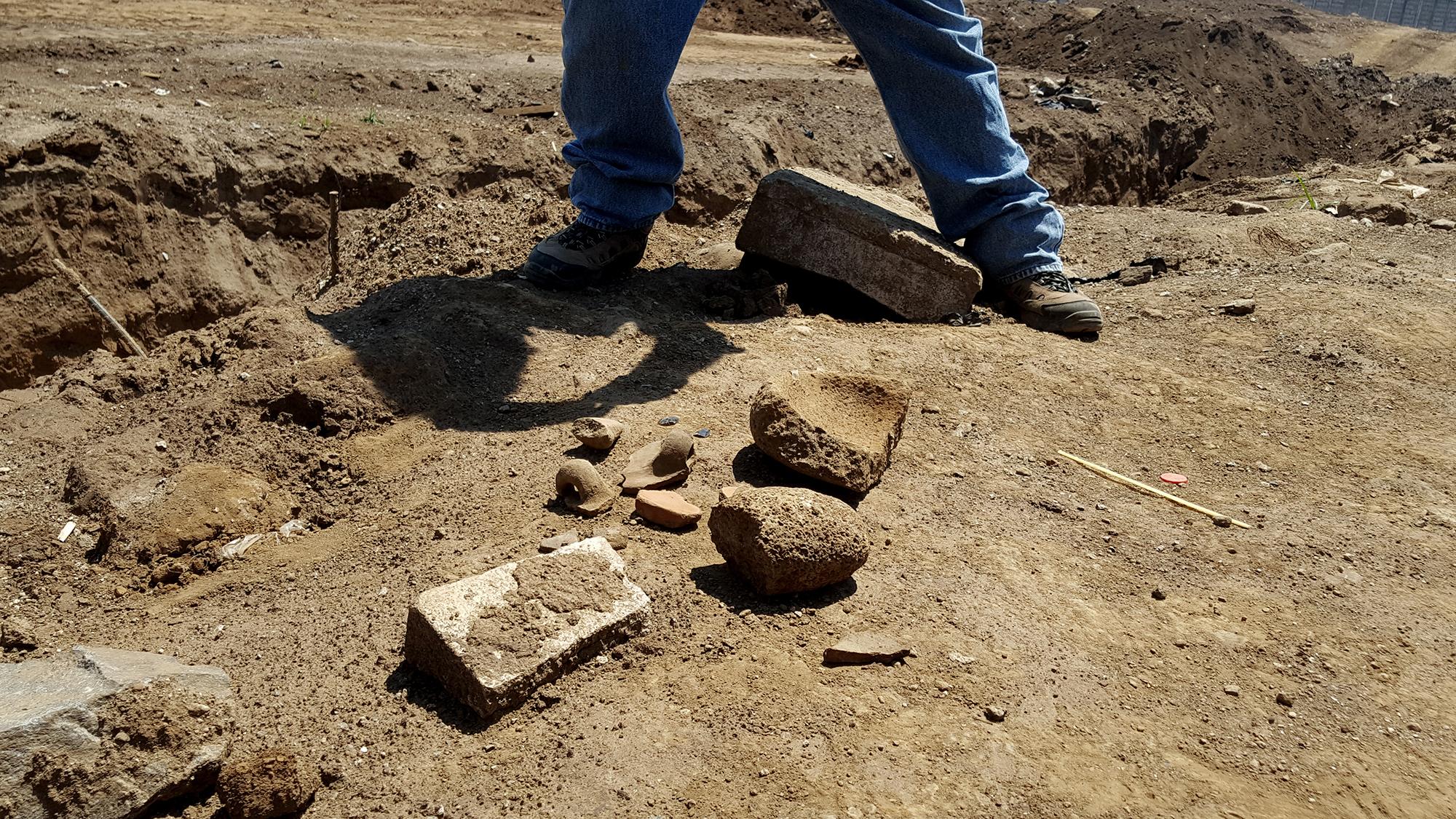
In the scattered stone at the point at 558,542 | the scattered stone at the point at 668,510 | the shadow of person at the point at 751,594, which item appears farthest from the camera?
the scattered stone at the point at 668,510

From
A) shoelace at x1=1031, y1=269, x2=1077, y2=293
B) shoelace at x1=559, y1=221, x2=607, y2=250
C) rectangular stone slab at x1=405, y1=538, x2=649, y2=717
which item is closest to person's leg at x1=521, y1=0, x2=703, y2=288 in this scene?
shoelace at x1=559, y1=221, x2=607, y2=250

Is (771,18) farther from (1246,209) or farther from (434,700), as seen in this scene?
(434,700)

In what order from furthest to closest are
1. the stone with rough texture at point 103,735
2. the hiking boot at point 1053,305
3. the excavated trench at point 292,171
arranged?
the excavated trench at point 292,171, the hiking boot at point 1053,305, the stone with rough texture at point 103,735

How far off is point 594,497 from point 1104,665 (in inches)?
43.6

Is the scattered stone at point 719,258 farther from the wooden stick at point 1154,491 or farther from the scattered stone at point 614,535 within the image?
the scattered stone at point 614,535

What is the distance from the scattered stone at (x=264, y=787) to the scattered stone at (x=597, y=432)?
3.52 ft

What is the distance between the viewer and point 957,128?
11.8ft

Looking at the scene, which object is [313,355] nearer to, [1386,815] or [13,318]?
[13,318]

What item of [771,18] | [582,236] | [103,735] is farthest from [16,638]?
[771,18]

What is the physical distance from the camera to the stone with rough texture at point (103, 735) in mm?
1583

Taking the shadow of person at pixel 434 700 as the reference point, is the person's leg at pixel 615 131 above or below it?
above

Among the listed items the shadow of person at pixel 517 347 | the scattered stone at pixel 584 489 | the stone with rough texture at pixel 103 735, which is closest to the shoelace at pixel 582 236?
the shadow of person at pixel 517 347

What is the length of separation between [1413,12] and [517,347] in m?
20.2

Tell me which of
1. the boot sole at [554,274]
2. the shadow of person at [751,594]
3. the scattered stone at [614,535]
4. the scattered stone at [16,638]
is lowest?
the scattered stone at [16,638]
